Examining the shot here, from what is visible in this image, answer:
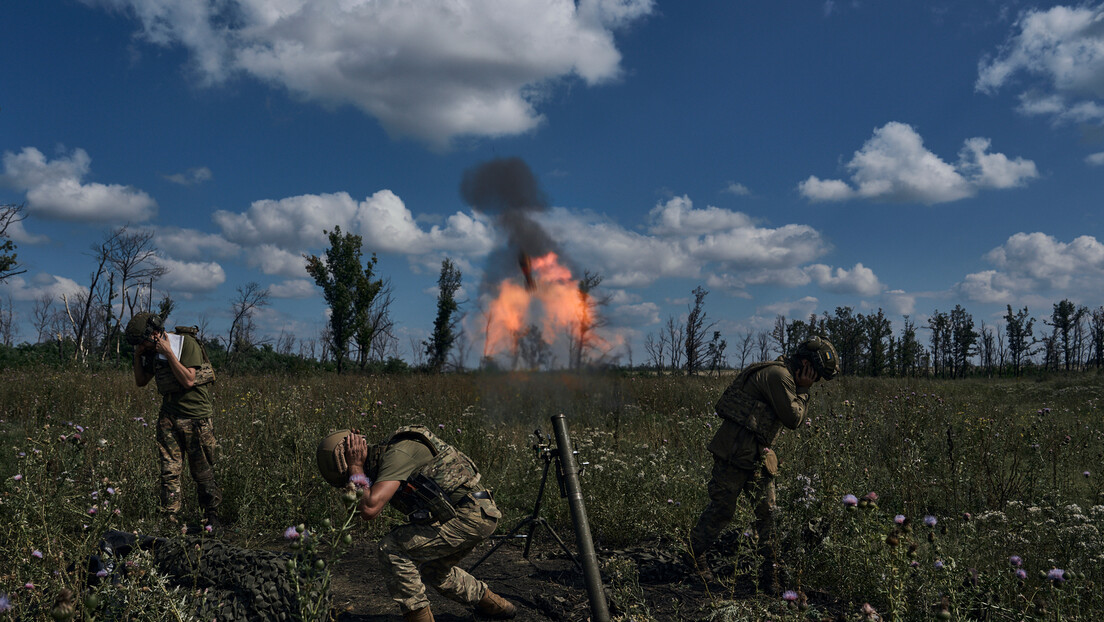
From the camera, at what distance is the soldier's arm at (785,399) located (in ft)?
14.8

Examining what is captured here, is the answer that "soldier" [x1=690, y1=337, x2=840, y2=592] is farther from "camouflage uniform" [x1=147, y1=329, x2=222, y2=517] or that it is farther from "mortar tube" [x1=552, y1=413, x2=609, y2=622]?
"camouflage uniform" [x1=147, y1=329, x2=222, y2=517]

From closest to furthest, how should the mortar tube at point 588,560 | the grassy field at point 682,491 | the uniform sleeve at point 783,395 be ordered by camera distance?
the mortar tube at point 588,560
the grassy field at point 682,491
the uniform sleeve at point 783,395

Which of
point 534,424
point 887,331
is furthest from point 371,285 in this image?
point 887,331

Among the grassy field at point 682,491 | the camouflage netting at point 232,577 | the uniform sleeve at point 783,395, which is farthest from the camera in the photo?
the uniform sleeve at point 783,395

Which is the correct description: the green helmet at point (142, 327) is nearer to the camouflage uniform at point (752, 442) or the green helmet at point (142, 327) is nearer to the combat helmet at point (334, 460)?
the combat helmet at point (334, 460)

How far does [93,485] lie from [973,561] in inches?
263

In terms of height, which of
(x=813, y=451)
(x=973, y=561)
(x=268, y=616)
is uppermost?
(x=813, y=451)

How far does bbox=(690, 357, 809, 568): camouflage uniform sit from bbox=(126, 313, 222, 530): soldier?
444 cm

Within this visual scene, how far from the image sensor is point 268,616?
351 cm

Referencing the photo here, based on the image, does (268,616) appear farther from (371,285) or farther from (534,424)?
(371,285)

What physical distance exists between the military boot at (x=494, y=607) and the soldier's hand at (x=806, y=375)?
108 inches

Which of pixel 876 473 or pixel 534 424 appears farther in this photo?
pixel 534 424

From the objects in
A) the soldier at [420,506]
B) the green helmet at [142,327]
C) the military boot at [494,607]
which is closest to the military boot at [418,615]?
the soldier at [420,506]

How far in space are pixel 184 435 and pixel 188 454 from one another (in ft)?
0.72
